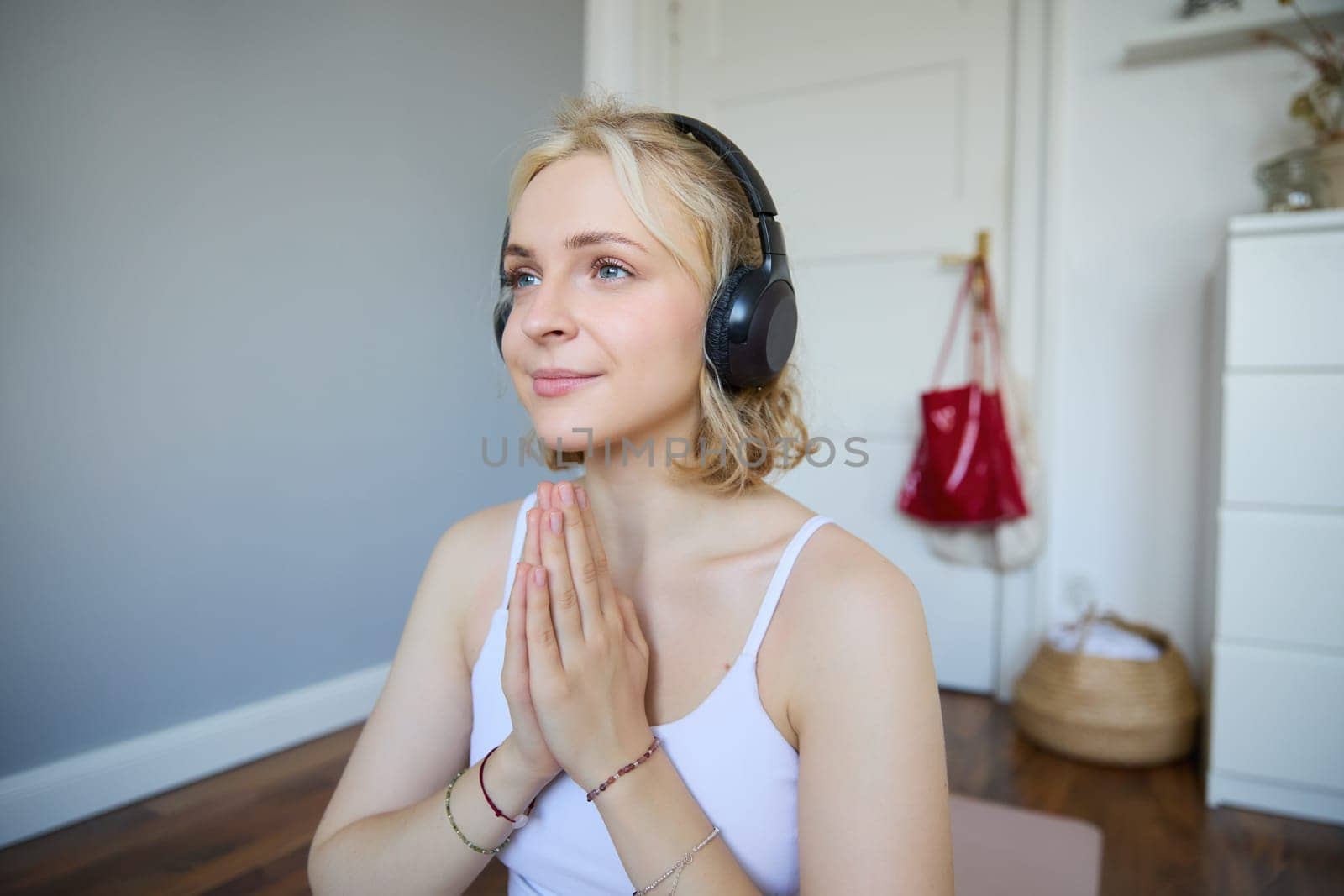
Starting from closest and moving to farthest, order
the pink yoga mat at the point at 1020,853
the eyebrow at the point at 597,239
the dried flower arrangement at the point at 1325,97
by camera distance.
→ the eyebrow at the point at 597,239 → the pink yoga mat at the point at 1020,853 → the dried flower arrangement at the point at 1325,97

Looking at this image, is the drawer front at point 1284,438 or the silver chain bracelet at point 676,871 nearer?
the silver chain bracelet at point 676,871

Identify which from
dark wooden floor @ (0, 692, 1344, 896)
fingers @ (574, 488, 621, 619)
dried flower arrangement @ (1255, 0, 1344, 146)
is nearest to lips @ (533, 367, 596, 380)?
fingers @ (574, 488, 621, 619)

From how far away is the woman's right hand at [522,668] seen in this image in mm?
643

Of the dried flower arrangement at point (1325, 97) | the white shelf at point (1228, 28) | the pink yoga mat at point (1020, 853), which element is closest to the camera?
the pink yoga mat at point (1020, 853)

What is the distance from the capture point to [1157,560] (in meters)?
2.34

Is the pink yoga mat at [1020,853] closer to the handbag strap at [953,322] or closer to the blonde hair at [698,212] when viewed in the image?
the blonde hair at [698,212]

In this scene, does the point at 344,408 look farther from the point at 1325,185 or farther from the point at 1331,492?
the point at 1325,185

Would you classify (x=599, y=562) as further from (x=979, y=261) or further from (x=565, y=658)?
(x=979, y=261)

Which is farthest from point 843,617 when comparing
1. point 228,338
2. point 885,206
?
point 885,206

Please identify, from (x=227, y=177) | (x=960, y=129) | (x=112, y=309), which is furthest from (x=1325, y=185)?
(x=112, y=309)

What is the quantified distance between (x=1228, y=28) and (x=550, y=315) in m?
2.23

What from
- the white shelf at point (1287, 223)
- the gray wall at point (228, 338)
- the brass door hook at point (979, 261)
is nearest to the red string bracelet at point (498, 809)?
the gray wall at point (228, 338)

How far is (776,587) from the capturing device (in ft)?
2.44

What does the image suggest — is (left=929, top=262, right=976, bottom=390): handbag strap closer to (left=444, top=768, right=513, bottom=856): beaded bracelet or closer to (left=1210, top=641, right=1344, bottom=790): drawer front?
(left=1210, top=641, right=1344, bottom=790): drawer front
